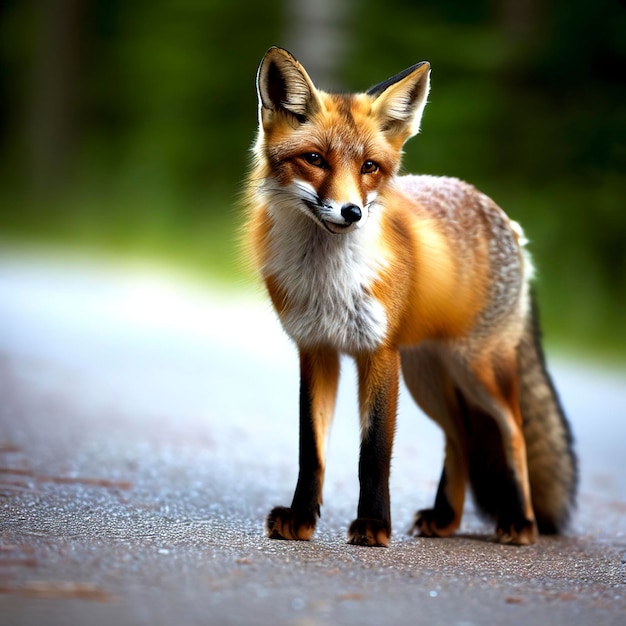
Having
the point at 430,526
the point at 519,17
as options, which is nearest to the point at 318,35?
the point at 519,17

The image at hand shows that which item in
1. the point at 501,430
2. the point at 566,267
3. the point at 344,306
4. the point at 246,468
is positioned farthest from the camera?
the point at 566,267

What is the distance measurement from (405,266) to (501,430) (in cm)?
104

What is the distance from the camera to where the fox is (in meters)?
3.95

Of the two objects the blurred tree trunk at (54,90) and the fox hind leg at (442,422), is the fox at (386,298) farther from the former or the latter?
the blurred tree trunk at (54,90)

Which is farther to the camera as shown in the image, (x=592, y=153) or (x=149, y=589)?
(x=592, y=153)

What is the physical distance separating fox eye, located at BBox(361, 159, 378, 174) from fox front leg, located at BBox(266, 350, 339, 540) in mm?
768

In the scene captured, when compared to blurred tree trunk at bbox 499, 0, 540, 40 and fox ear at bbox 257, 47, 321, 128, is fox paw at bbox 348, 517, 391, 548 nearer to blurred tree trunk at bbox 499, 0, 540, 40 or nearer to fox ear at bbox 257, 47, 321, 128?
fox ear at bbox 257, 47, 321, 128

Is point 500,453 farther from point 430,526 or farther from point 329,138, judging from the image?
point 329,138

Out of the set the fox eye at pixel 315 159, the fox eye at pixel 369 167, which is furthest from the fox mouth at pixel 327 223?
the fox eye at pixel 369 167

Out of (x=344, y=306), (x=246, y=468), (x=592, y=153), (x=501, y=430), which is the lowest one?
(x=246, y=468)

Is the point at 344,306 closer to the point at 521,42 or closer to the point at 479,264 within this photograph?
the point at 479,264

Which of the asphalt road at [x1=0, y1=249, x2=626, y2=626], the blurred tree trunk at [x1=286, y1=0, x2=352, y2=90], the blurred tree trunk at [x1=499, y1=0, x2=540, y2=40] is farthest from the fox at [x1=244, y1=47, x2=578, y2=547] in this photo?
the blurred tree trunk at [x1=499, y1=0, x2=540, y2=40]

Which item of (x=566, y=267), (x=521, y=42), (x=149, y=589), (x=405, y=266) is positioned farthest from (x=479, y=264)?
(x=521, y=42)

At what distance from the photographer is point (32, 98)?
22469 millimetres
